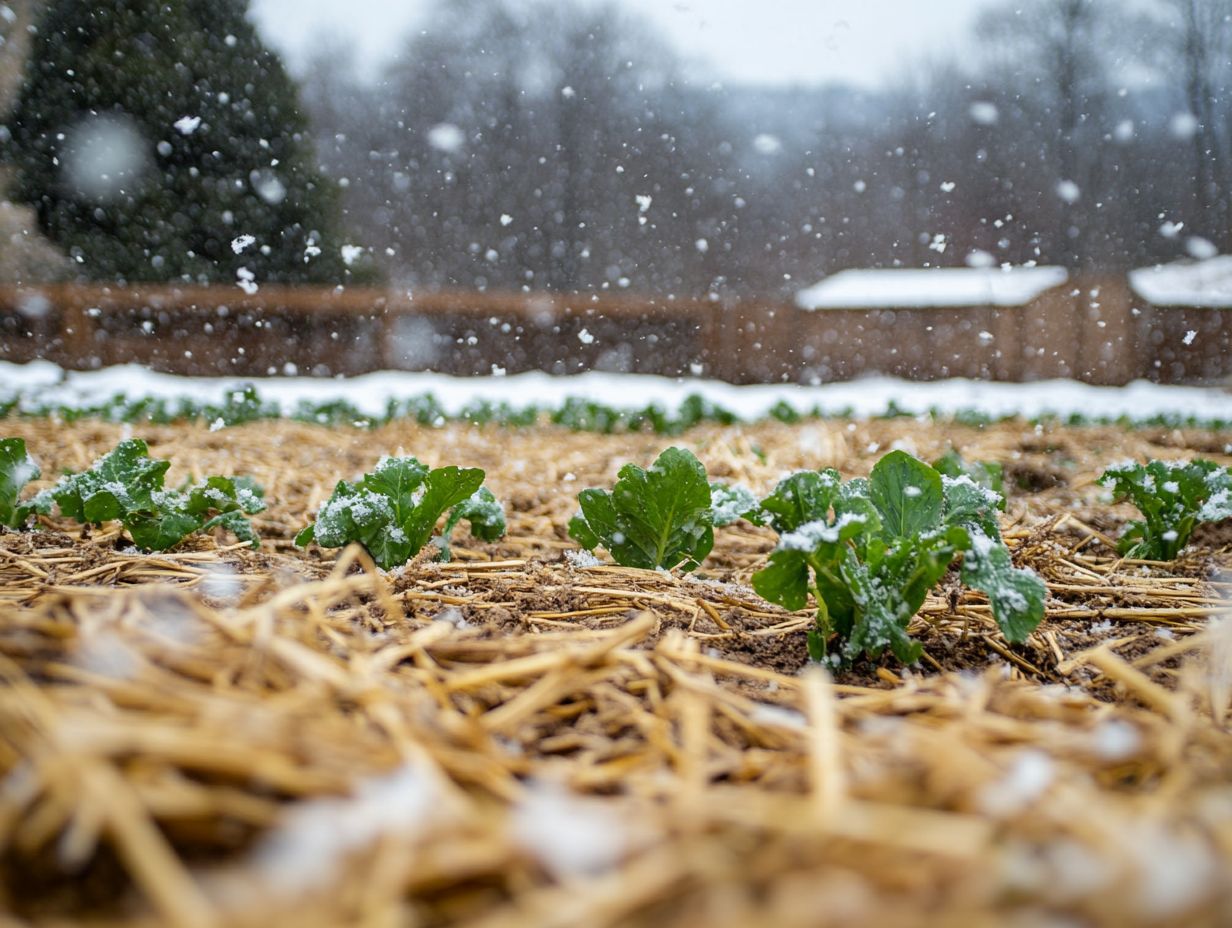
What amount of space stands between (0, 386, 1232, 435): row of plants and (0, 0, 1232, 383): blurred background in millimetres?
5382

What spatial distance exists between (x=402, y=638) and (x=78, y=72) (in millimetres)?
13236

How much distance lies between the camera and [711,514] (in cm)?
135

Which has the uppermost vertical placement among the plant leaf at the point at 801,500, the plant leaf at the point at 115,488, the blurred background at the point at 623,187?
the blurred background at the point at 623,187

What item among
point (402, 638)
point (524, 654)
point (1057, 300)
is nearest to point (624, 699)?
point (524, 654)

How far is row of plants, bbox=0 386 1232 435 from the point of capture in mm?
5066


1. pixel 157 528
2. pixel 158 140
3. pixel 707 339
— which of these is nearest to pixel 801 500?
pixel 157 528

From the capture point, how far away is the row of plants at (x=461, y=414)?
5066mm

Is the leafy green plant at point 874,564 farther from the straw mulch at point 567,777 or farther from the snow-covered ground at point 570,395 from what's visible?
the snow-covered ground at point 570,395

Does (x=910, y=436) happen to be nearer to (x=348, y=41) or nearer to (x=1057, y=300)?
(x=1057, y=300)

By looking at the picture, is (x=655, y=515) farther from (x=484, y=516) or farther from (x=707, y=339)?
(x=707, y=339)

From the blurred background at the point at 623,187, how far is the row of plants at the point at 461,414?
17.7 feet

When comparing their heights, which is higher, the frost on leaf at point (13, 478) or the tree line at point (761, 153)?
the tree line at point (761, 153)

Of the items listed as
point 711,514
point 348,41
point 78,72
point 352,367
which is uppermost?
point 348,41

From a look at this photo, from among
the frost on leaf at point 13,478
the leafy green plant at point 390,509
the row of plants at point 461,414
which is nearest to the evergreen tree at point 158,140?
the row of plants at point 461,414
